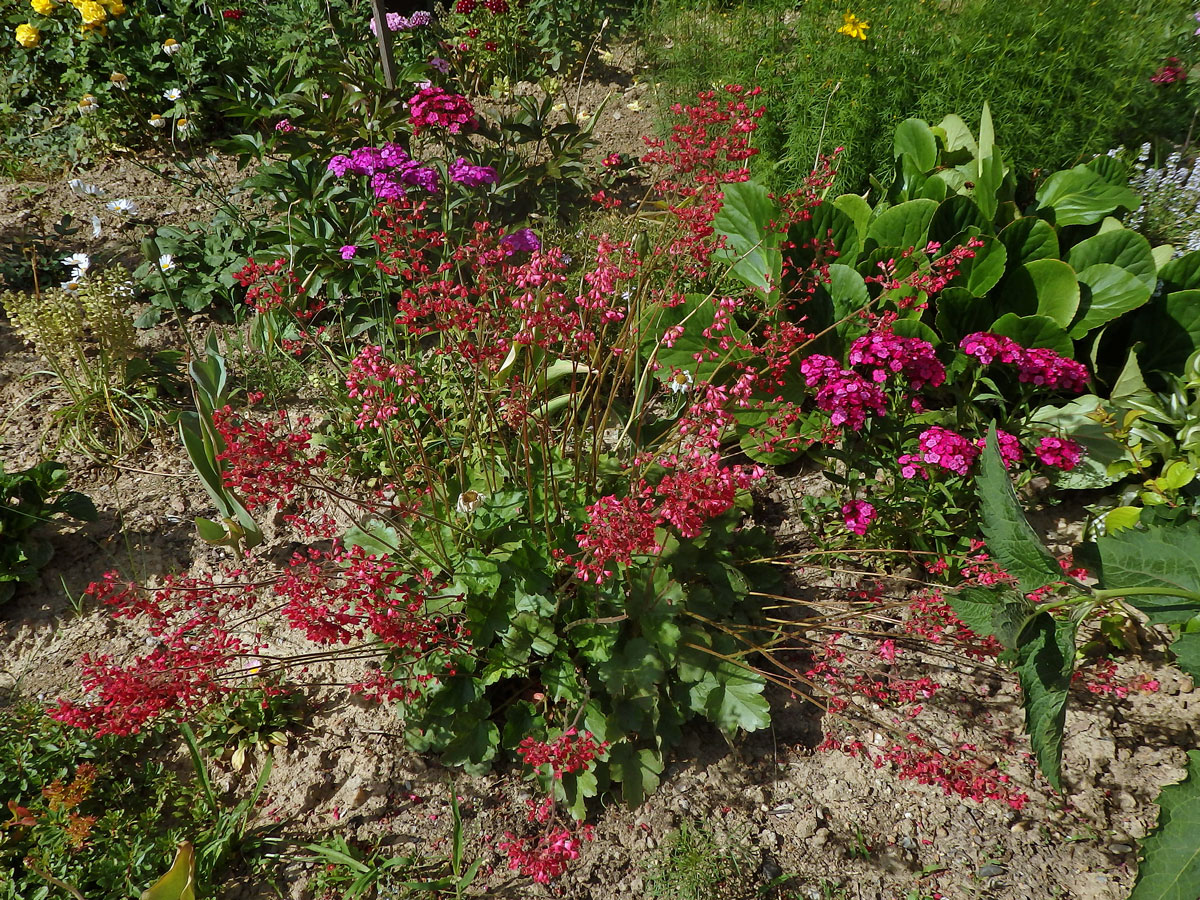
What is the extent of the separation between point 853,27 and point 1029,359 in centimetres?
218

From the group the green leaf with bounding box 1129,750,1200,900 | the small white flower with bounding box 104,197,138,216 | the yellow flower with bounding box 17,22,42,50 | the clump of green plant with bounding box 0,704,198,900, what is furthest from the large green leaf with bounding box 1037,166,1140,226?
the yellow flower with bounding box 17,22,42,50

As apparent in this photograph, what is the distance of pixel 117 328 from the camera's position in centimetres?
311

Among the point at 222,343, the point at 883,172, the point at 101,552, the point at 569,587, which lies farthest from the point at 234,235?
the point at 883,172

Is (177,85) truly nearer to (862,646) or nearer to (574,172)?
(574,172)

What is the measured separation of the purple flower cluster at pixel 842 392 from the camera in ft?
7.64

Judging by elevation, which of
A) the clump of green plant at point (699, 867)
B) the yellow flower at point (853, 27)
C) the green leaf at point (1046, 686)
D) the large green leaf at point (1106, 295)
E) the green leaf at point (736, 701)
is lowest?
the clump of green plant at point (699, 867)

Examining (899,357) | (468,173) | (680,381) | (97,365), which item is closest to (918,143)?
(899,357)

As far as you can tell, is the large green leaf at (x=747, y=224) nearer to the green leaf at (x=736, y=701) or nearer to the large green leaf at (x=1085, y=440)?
the large green leaf at (x=1085, y=440)

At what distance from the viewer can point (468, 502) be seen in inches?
89.1

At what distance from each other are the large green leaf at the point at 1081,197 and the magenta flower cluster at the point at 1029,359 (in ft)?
2.61

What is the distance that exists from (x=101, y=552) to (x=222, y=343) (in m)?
1.14

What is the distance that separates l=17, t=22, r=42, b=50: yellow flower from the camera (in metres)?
4.39

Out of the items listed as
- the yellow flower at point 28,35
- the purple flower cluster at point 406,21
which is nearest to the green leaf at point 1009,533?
the purple flower cluster at point 406,21

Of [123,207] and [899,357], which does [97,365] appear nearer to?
[123,207]
